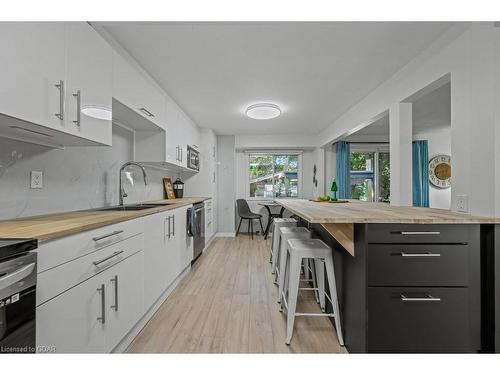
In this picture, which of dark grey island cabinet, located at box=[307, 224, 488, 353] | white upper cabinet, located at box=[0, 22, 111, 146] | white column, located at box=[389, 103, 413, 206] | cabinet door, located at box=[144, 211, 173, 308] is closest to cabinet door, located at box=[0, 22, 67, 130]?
white upper cabinet, located at box=[0, 22, 111, 146]

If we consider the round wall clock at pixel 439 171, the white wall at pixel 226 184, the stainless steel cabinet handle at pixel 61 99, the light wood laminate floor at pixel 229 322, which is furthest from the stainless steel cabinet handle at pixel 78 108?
the round wall clock at pixel 439 171

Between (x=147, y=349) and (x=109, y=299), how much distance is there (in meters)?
0.52

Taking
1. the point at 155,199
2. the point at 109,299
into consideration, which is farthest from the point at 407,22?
the point at 155,199

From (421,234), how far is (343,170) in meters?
4.66

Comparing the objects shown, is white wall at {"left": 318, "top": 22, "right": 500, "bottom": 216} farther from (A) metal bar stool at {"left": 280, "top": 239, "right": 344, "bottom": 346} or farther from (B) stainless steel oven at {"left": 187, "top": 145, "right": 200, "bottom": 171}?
(B) stainless steel oven at {"left": 187, "top": 145, "right": 200, "bottom": 171}

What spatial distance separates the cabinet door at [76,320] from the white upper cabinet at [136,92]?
149 centimetres

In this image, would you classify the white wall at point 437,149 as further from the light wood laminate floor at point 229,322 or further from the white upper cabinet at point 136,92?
the white upper cabinet at point 136,92

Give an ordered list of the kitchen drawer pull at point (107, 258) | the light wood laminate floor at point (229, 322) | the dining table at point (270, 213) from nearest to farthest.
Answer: the kitchen drawer pull at point (107, 258), the light wood laminate floor at point (229, 322), the dining table at point (270, 213)

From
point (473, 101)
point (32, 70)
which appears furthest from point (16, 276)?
point (473, 101)

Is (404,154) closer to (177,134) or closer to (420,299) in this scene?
(420,299)

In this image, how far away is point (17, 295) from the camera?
88 cm

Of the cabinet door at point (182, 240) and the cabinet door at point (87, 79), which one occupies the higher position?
the cabinet door at point (87, 79)

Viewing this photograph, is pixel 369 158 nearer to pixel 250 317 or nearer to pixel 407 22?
pixel 407 22

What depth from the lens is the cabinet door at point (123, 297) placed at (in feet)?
4.81
